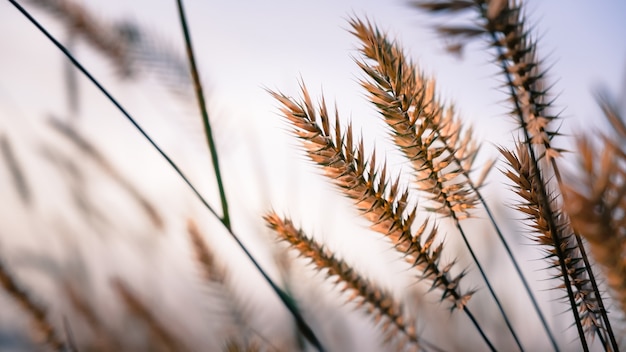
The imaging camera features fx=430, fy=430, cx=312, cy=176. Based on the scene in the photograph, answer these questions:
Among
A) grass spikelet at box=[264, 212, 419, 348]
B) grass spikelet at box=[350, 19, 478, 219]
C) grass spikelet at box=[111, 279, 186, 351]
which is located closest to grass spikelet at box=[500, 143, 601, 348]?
grass spikelet at box=[350, 19, 478, 219]

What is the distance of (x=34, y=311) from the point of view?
579mm

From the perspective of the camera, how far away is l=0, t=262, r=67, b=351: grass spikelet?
1.80 ft

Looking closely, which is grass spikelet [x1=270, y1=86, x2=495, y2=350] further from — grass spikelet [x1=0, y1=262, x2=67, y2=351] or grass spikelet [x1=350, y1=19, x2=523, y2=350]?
grass spikelet [x1=0, y1=262, x2=67, y2=351]

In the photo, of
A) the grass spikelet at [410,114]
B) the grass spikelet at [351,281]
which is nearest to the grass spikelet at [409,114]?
the grass spikelet at [410,114]

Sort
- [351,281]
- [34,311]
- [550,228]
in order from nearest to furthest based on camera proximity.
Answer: [550,228], [351,281], [34,311]

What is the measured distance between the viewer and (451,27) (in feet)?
0.96

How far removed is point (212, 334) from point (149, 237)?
10.8 inches

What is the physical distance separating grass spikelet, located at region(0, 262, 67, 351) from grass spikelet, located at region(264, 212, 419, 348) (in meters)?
0.39

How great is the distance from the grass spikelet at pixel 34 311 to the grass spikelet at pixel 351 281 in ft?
1.27

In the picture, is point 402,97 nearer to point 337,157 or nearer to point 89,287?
point 337,157

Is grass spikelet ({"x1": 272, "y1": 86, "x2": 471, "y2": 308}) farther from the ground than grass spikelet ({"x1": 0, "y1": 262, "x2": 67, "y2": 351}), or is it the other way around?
grass spikelet ({"x1": 0, "y1": 262, "x2": 67, "y2": 351})

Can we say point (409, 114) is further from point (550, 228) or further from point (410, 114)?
point (550, 228)

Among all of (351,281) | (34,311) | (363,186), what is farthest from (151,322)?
(363,186)

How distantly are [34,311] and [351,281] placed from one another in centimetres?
45
